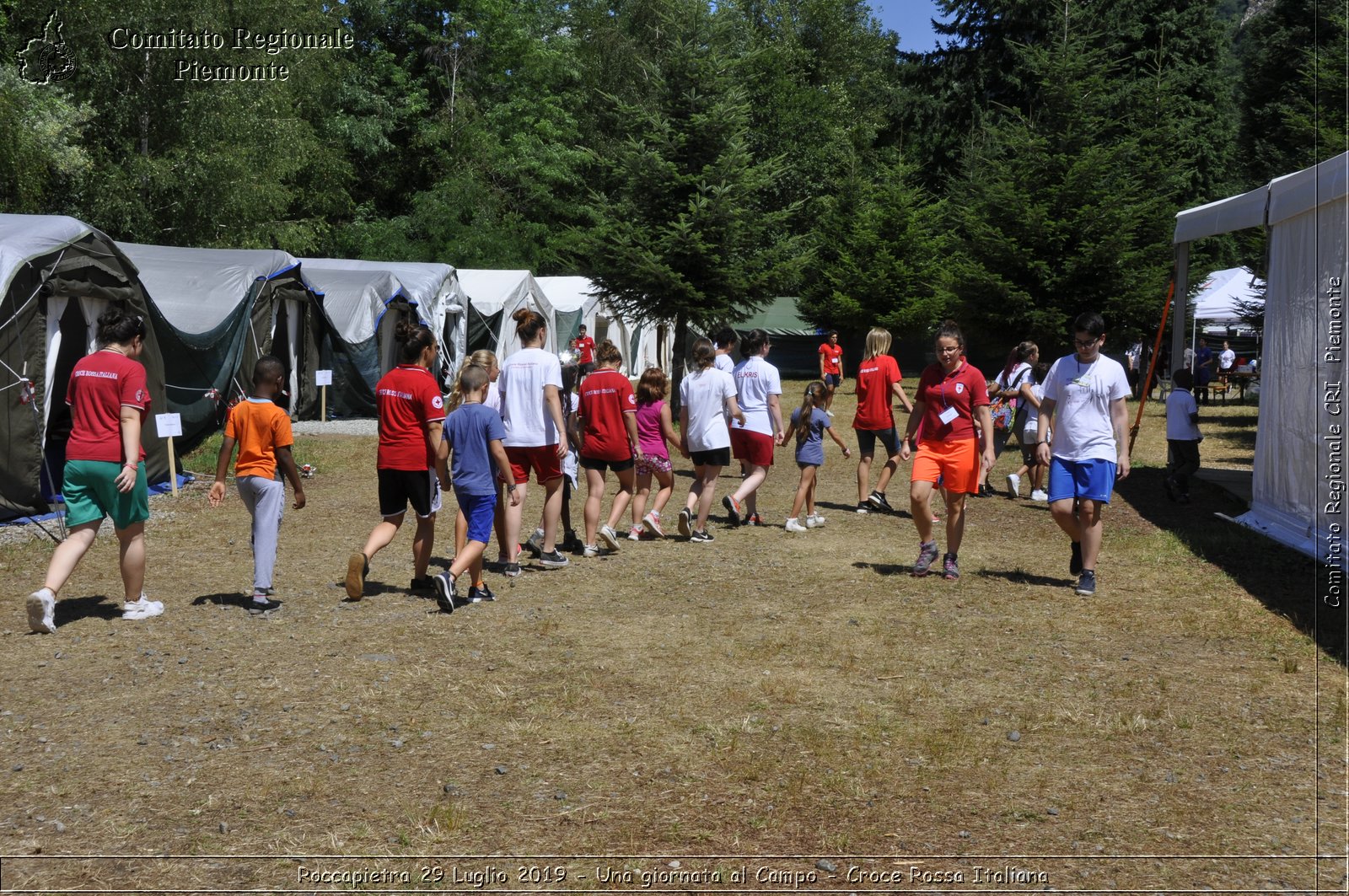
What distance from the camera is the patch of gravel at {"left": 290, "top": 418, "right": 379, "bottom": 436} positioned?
18.8 metres

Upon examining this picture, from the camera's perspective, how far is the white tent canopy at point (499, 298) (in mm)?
27203

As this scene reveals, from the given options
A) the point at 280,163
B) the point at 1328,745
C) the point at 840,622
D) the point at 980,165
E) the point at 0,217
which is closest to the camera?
the point at 1328,745

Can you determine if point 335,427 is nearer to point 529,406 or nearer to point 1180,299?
point 529,406

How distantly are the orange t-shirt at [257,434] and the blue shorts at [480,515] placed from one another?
1.14m

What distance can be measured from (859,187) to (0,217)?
105ft

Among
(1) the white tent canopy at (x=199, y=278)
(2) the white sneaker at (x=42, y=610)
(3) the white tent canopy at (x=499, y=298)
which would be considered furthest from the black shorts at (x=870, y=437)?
(3) the white tent canopy at (x=499, y=298)

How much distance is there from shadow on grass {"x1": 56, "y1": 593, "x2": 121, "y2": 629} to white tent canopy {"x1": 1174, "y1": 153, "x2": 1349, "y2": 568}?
830cm

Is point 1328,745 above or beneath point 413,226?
beneath

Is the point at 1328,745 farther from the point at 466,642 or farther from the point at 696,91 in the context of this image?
the point at 696,91

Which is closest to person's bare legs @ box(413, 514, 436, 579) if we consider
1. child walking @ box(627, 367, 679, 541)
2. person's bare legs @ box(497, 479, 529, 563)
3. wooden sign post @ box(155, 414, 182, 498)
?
person's bare legs @ box(497, 479, 529, 563)

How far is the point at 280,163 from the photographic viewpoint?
27797 mm

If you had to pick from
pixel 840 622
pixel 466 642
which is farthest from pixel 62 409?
pixel 840 622

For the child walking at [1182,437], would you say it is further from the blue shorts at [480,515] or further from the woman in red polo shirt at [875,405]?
the blue shorts at [480,515]

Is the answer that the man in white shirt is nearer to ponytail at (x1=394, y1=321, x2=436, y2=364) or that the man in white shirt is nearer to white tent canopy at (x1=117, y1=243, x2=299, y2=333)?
ponytail at (x1=394, y1=321, x2=436, y2=364)
